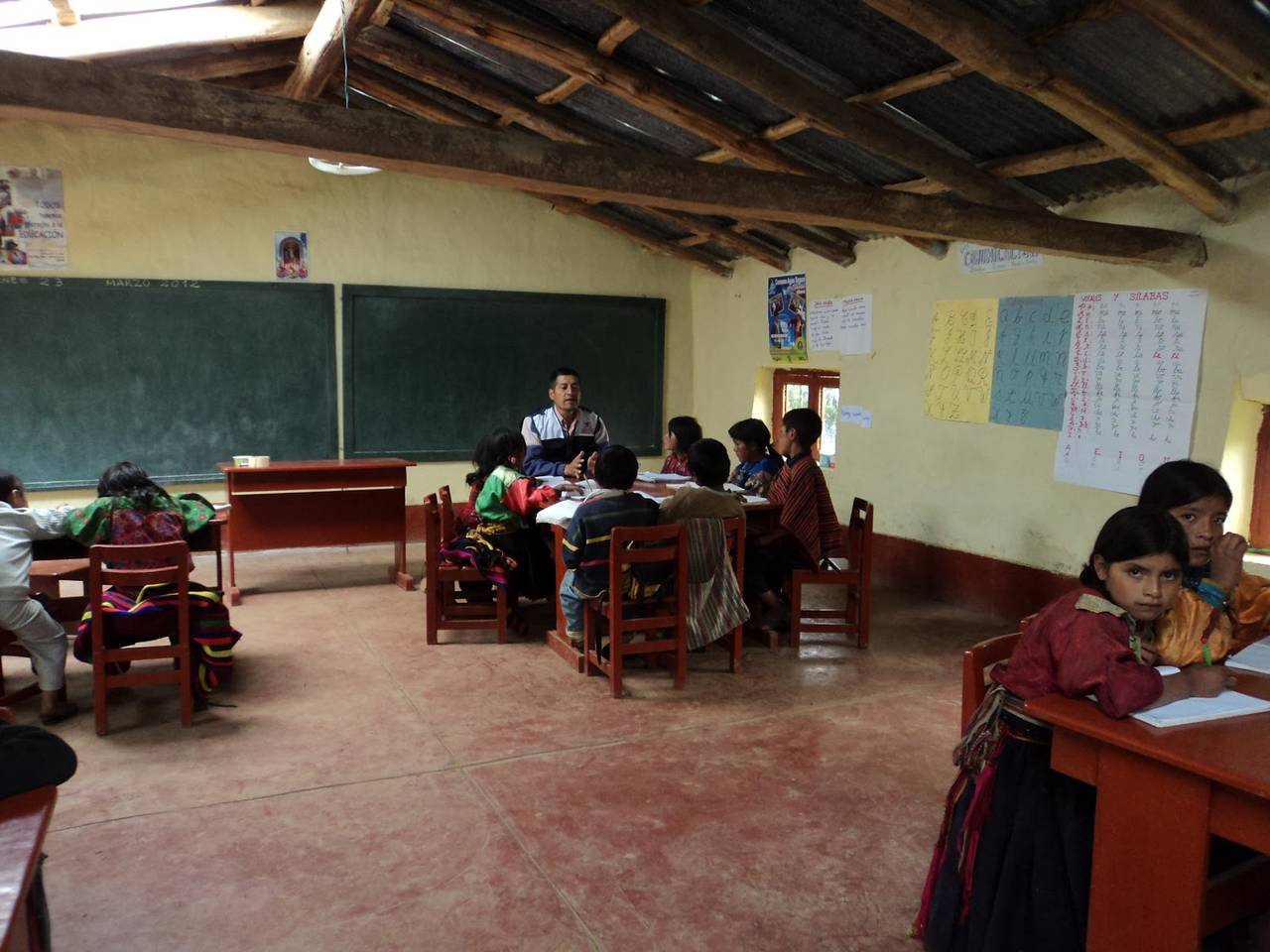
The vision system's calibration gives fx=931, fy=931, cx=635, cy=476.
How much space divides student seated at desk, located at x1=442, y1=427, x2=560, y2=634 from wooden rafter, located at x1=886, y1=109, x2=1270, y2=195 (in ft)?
7.21

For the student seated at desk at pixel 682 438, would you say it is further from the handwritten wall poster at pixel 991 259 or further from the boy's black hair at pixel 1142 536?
the boy's black hair at pixel 1142 536

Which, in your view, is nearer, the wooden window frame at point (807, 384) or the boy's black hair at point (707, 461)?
the boy's black hair at point (707, 461)

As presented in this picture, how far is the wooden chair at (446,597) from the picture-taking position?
438 centimetres

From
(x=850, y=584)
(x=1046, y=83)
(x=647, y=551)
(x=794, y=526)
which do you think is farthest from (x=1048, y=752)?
(x=850, y=584)

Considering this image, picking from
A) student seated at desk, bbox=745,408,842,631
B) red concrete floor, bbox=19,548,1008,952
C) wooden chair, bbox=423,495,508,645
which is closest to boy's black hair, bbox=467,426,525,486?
wooden chair, bbox=423,495,508,645

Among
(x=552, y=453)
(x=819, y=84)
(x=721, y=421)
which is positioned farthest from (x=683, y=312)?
(x=819, y=84)

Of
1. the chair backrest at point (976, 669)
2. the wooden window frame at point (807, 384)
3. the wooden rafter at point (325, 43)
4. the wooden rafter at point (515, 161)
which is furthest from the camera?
the wooden window frame at point (807, 384)

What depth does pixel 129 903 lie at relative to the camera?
2.30 meters

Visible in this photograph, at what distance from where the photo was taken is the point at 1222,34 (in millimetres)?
2771

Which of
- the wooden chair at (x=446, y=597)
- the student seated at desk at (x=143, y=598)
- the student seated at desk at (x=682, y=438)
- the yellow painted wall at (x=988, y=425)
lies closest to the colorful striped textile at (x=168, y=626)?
the student seated at desk at (x=143, y=598)

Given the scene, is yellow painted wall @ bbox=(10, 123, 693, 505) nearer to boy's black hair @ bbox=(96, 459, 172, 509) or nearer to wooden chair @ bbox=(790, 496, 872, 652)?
boy's black hair @ bbox=(96, 459, 172, 509)

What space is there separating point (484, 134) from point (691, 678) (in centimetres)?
236

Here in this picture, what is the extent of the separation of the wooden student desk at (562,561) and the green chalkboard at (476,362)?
8.08 feet

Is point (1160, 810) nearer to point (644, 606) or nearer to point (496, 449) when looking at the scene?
Answer: point (644, 606)
